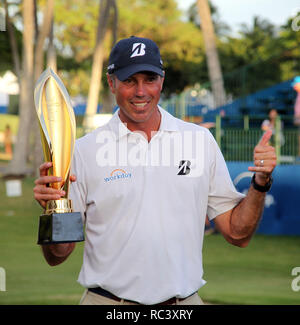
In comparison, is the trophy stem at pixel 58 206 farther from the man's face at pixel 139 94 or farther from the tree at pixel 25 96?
the tree at pixel 25 96

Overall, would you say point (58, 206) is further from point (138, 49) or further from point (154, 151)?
point (138, 49)

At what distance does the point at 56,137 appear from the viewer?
3236mm

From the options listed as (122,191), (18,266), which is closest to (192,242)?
(122,191)

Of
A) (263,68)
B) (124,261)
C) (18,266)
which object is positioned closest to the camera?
(124,261)

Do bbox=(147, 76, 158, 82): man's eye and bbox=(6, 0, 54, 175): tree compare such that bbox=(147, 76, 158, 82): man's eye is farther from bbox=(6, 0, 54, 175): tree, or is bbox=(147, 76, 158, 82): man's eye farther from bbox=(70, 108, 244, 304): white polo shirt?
bbox=(6, 0, 54, 175): tree

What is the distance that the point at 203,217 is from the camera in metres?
3.88

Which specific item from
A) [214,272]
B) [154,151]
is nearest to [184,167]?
[154,151]

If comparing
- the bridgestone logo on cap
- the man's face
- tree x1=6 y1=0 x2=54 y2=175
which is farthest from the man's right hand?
tree x1=6 y1=0 x2=54 y2=175

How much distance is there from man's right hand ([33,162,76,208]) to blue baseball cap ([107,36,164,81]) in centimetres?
71

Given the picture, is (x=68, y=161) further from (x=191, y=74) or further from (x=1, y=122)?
(x=1, y=122)

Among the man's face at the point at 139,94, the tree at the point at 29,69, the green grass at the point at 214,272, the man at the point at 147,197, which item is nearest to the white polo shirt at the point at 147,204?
the man at the point at 147,197

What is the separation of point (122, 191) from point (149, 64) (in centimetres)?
62

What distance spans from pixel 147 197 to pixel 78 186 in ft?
1.14

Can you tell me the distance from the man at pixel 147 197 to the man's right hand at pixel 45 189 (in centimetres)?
26
